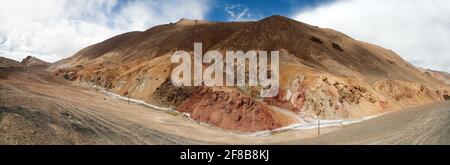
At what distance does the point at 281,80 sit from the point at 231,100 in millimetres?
22290

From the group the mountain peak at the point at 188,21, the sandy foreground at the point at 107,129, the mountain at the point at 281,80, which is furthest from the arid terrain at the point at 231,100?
the mountain peak at the point at 188,21

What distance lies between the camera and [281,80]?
2751 inches

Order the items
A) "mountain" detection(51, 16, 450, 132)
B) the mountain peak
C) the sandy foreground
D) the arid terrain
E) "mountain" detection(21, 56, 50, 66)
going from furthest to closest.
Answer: "mountain" detection(21, 56, 50, 66)
the mountain peak
"mountain" detection(51, 16, 450, 132)
the arid terrain
the sandy foreground

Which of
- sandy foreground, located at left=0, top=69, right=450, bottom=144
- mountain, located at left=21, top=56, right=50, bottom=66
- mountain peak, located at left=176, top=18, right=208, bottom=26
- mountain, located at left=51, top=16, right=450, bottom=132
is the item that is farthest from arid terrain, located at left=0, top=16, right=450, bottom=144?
mountain, located at left=21, top=56, right=50, bottom=66

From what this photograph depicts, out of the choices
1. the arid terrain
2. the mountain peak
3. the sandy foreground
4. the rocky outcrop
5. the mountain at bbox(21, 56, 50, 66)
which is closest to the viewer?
the sandy foreground

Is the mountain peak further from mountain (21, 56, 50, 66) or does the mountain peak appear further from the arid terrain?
mountain (21, 56, 50, 66)

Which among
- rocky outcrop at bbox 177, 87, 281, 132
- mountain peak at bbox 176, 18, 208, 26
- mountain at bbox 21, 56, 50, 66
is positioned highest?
mountain peak at bbox 176, 18, 208, 26

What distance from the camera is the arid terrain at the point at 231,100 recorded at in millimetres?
26203

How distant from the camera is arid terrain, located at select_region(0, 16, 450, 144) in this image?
86.0 ft

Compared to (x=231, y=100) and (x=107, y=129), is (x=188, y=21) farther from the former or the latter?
(x=107, y=129)

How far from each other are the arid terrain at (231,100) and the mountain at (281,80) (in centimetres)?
19

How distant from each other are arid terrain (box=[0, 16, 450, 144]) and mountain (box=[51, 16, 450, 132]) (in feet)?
0.62

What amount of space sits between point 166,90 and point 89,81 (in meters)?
36.3
